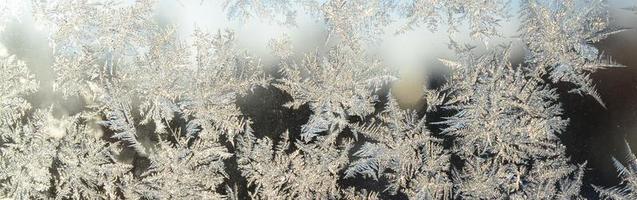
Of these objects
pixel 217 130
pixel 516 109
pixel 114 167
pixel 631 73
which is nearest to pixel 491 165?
pixel 516 109

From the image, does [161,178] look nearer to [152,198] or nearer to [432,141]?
[152,198]

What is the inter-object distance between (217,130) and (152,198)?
0.30 feet

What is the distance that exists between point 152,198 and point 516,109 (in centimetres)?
36

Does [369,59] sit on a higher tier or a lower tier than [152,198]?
higher

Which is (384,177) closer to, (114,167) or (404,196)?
(404,196)

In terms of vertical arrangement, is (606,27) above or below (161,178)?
above

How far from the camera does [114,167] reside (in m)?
0.50

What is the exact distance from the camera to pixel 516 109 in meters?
0.49

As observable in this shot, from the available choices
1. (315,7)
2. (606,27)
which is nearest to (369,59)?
(315,7)

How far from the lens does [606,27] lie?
19.1 inches

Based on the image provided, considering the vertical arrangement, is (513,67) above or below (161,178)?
above

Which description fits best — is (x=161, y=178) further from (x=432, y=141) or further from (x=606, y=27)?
(x=606, y=27)

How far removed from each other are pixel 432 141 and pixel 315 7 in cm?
17

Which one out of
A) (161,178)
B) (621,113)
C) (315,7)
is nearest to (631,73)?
(621,113)
